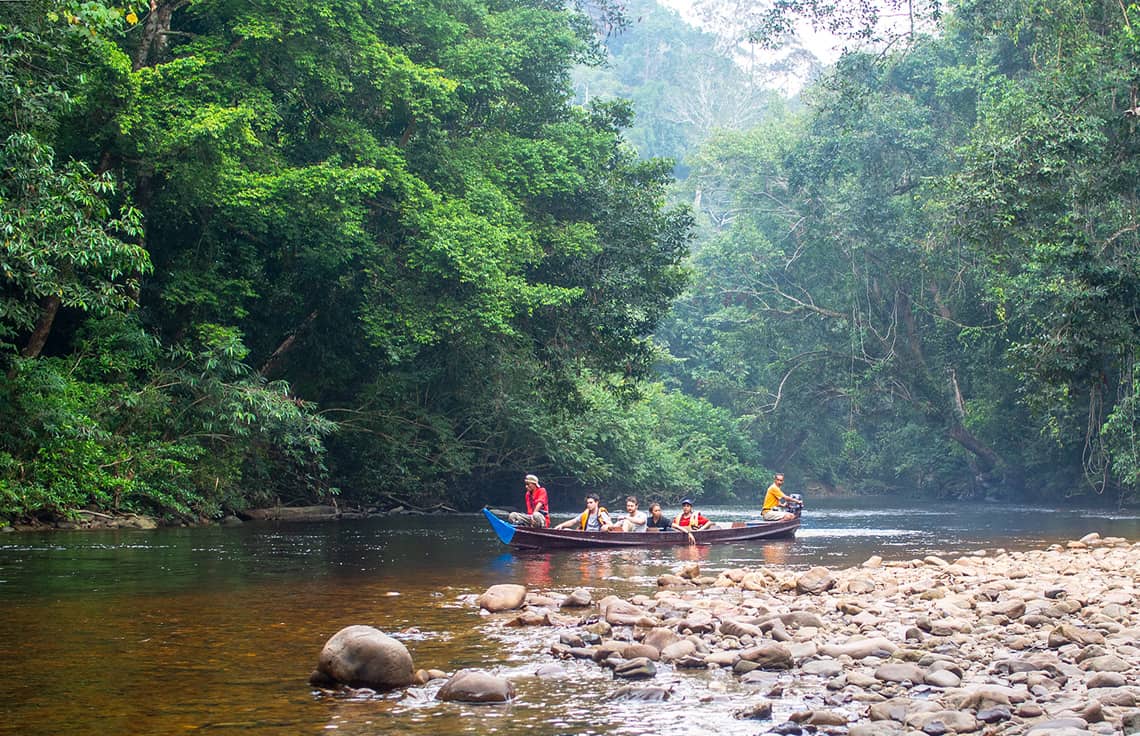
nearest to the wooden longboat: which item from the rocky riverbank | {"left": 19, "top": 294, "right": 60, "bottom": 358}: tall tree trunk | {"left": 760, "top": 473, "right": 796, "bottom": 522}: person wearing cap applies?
{"left": 760, "top": 473, "right": 796, "bottom": 522}: person wearing cap

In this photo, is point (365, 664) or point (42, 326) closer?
point (365, 664)

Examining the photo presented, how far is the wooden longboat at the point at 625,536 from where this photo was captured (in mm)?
16344

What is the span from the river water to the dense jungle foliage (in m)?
2.53

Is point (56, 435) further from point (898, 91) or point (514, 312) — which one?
point (898, 91)

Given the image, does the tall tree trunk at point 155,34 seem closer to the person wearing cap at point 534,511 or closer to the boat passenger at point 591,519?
the person wearing cap at point 534,511

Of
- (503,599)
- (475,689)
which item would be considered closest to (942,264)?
(503,599)

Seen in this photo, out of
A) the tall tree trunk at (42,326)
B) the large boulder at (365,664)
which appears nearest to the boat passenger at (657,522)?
the tall tree trunk at (42,326)

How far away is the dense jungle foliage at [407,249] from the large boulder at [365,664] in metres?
7.40

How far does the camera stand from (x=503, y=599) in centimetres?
996

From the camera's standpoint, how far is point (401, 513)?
24.4 metres

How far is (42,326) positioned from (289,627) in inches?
428

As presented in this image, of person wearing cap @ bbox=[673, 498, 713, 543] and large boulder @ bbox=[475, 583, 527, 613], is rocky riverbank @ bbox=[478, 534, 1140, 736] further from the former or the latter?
person wearing cap @ bbox=[673, 498, 713, 543]

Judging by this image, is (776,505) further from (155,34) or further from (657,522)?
(155,34)

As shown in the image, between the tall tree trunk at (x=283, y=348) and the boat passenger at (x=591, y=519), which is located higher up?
the tall tree trunk at (x=283, y=348)
